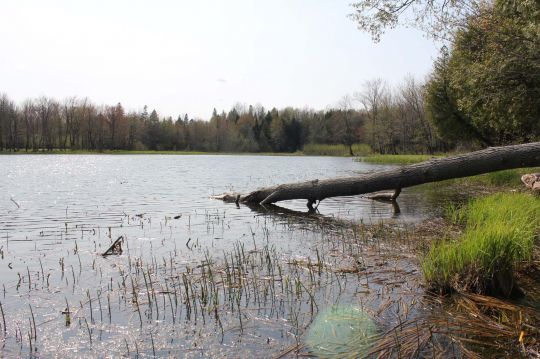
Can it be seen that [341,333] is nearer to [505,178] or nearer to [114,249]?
[114,249]

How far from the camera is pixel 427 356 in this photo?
4496mm

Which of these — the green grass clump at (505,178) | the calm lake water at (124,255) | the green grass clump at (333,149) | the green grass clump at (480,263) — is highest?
the green grass clump at (333,149)

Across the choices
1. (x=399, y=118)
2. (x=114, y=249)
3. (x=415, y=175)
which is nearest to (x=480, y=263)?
(x=114, y=249)

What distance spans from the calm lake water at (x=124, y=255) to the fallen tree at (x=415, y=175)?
92 centimetres

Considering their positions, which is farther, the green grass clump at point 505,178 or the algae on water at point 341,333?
the green grass clump at point 505,178

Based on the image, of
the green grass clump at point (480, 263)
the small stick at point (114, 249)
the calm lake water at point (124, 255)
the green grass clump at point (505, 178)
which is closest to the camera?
the calm lake water at point (124, 255)

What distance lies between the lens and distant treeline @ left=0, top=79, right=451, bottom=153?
77.1m

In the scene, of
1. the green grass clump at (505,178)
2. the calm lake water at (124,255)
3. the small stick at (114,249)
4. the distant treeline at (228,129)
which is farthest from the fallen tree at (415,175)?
the distant treeline at (228,129)

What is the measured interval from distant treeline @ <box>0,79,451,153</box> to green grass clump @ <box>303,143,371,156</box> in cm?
145

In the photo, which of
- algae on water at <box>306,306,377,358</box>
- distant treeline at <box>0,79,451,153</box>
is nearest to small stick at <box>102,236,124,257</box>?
algae on water at <box>306,306,377,358</box>

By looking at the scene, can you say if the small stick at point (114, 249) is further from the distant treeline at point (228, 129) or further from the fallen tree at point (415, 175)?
the distant treeline at point (228, 129)

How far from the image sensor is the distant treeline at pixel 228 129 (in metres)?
77.1

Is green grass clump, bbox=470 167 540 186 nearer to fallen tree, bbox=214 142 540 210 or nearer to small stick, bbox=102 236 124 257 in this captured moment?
fallen tree, bbox=214 142 540 210

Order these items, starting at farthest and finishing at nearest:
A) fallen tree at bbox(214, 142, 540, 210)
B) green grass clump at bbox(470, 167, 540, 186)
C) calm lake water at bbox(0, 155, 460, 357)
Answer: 1. green grass clump at bbox(470, 167, 540, 186)
2. fallen tree at bbox(214, 142, 540, 210)
3. calm lake water at bbox(0, 155, 460, 357)
